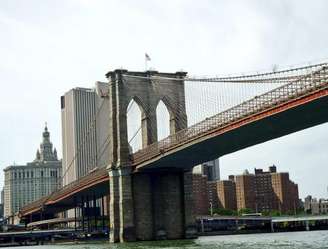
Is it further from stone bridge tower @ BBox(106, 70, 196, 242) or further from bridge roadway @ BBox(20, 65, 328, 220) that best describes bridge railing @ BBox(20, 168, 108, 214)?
stone bridge tower @ BBox(106, 70, 196, 242)

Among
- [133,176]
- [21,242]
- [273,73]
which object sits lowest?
[21,242]

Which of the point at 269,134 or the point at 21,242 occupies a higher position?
the point at 269,134

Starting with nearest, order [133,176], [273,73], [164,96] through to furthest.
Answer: [273,73]
[133,176]
[164,96]

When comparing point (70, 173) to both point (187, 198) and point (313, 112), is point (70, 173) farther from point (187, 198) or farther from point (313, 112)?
point (313, 112)

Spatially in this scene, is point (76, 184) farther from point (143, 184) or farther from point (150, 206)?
point (143, 184)

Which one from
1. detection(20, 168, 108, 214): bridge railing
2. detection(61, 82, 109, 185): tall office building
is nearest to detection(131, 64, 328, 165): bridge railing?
detection(20, 168, 108, 214): bridge railing

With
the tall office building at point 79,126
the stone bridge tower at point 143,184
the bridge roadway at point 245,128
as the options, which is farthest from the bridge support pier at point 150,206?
the tall office building at point 79,126

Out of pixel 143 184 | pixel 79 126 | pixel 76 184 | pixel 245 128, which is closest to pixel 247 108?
pixel 245 128

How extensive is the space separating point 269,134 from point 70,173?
4664 inches

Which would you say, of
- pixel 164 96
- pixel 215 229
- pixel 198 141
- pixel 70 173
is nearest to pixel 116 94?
pixel 164 96

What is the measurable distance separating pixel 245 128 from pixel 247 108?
2.13 m

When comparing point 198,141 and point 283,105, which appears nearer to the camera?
point 283,105

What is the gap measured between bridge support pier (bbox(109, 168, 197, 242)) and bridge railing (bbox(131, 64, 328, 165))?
10.2 feet

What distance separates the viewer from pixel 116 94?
76500mm
